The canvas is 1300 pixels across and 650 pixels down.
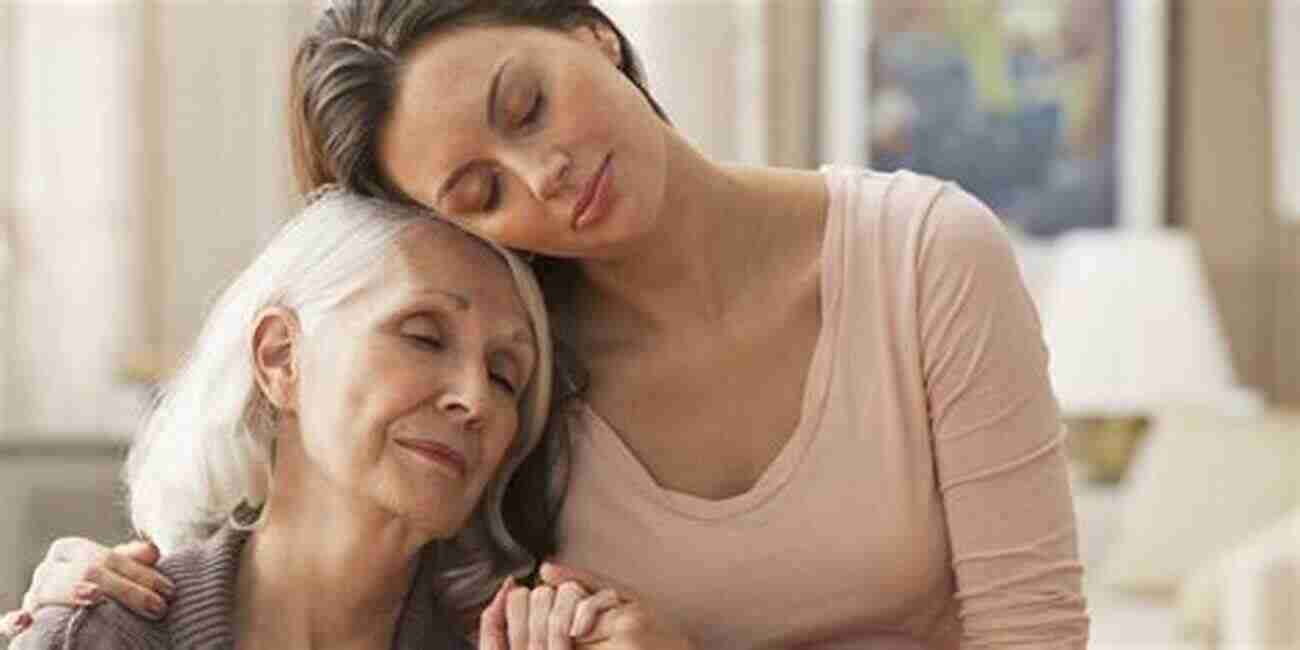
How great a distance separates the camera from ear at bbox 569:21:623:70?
69.4 inches

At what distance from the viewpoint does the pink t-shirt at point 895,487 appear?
1.79 meters

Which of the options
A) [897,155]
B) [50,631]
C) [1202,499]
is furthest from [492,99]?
[897,155]

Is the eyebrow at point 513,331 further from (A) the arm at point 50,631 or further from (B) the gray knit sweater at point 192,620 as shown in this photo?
(A) the arm at point 50,631

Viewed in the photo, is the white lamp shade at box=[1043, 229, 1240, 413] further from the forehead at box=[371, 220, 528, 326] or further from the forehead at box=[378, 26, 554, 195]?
the forehead at box=[378, 26, 554, 195]

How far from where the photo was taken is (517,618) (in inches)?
68.5

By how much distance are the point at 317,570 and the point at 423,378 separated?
0.18 meters

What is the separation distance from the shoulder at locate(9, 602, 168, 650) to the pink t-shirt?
0.33m

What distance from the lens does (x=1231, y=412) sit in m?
5.41

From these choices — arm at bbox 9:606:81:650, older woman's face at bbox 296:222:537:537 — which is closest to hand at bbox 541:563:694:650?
older woman's face at bbox 296:222:537:537

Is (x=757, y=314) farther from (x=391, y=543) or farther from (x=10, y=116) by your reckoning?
(x=10, y=116)

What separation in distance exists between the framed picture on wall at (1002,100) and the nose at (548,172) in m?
4.00

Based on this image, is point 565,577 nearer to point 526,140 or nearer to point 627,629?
point 627,629

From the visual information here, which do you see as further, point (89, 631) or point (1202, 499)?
point (1202, 499)

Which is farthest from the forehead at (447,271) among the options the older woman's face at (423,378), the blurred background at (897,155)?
the blurred background at (897,155)
